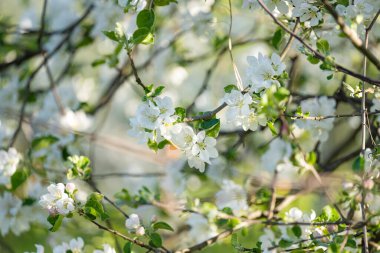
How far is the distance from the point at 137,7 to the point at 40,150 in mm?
792

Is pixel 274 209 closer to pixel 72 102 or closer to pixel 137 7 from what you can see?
pixel 137 7

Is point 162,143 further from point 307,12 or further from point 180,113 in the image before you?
point 307,12

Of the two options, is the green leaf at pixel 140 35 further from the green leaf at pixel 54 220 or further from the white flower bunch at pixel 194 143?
the green leaf at pixel 54 220

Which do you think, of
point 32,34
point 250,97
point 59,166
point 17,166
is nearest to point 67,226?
point 59,166

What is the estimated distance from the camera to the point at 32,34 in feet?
7.82

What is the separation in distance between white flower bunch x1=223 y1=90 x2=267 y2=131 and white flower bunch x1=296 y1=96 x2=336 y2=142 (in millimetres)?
364

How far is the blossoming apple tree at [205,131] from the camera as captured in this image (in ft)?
4.08

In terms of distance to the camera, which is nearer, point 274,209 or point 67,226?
point 274,209

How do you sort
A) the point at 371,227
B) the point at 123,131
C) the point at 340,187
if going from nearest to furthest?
1. the point at 371,227
2. the point at 340,187
3. the point at 123,131

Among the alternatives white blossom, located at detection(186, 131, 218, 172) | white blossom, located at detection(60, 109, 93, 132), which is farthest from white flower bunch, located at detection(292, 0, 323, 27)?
white blossom, located at detection(60, 109, 93, 132)

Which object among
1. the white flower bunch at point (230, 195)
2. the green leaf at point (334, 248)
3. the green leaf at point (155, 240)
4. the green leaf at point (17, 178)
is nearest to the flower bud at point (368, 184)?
the green leaf at point (334, 248)

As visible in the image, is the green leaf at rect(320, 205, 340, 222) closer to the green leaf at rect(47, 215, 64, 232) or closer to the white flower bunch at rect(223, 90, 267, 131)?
the white flower bunch at rect(223, 90, 267, 131)

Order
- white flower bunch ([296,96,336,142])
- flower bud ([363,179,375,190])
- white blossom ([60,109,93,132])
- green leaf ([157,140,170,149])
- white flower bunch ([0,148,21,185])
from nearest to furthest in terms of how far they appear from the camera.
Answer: flower bud ([363,179,375,190]), green leaf ([157,140,170,149]), white flower bunch ([296,96,336,142]), white flower bunch ([0,148,21,185]), white blossom ([60,109,93,132])

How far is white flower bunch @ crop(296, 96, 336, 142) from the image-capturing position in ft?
5.29
